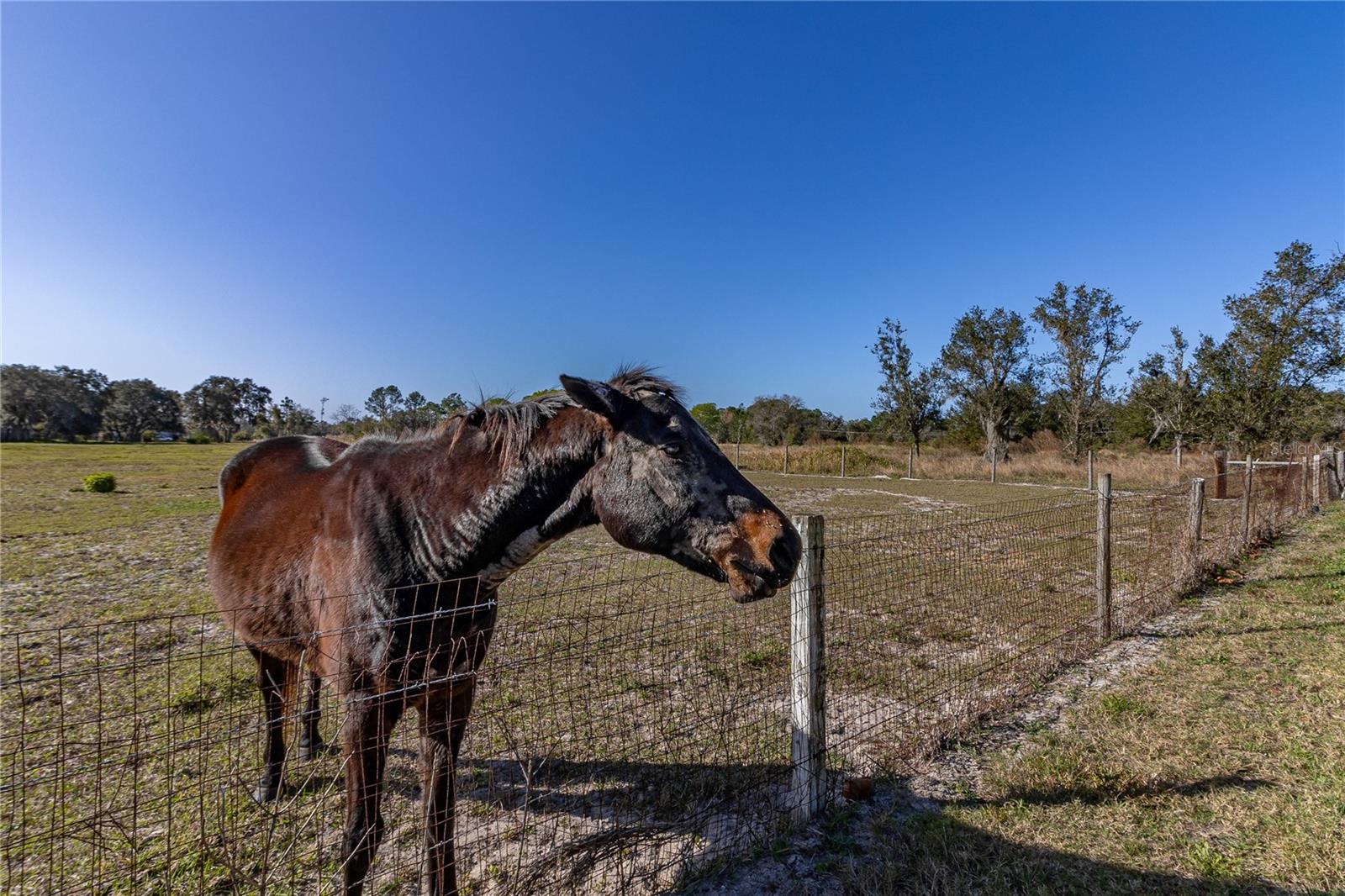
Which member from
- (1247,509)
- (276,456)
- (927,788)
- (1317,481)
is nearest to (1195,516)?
(1247,509)

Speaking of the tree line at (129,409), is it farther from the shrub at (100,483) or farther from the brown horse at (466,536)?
the brown horse at (466,536)

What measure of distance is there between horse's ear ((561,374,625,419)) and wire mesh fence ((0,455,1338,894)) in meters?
0.73

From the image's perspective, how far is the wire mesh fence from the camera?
2.20 meters

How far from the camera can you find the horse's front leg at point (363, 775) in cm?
214

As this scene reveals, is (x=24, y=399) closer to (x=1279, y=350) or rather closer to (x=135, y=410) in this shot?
(x=135, y=410)

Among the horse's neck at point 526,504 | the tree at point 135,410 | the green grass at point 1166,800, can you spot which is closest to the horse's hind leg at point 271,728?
the horse's neck at point 526,504

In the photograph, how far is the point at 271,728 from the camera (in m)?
3.01

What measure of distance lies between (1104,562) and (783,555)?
185 inches

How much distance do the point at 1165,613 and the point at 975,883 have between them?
16.4 feet

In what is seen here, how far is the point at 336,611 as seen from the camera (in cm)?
A: 229

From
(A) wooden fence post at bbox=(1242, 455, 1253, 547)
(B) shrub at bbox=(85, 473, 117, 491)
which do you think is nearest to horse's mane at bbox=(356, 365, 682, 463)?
(A) wooden fence post at bbox=(1242, 455, 1253, 547)

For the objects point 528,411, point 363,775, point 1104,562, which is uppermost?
point 528,411

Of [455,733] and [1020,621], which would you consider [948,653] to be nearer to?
[1020,621]

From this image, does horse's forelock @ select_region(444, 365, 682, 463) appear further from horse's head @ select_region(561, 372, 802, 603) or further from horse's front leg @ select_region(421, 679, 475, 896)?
horse's front leg @ select_region(421, 679, 475, 896)
